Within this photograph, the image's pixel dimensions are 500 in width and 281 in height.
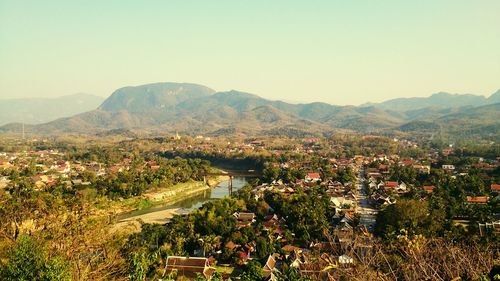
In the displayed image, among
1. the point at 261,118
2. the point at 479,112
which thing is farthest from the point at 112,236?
the point at 261,118

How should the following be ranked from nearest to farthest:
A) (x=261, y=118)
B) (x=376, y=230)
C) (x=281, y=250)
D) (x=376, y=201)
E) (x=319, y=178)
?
(x=281, y=250)
(x=376, y=230)
(x=376, y=201)
(x=319, y=178)
(x=261, y=118)

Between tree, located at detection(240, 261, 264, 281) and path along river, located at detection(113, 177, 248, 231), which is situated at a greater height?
tree, located at detection(240, 261, 264, 281)

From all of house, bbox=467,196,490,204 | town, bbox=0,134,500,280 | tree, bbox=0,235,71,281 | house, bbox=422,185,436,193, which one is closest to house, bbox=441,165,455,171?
Answer: town, bbox=0,134,500,280

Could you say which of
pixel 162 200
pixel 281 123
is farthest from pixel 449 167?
pixel 281 123

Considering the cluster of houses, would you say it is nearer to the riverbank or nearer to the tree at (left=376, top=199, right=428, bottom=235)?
the riverbank

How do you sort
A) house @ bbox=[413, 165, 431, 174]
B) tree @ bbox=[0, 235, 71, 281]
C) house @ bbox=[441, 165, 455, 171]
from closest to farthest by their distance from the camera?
tree @ bbox=[0, 235, 71, 281] → house @ bbox=[413, 165, 431, 174] → house @ bbox=[441, 165, 455, 171]

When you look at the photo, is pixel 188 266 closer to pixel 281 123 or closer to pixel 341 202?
pixel 341 202

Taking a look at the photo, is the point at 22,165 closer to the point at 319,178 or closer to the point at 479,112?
the point at 319,178

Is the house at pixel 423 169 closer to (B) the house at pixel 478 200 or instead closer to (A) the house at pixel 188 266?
(B) the house at pixel 478 200
